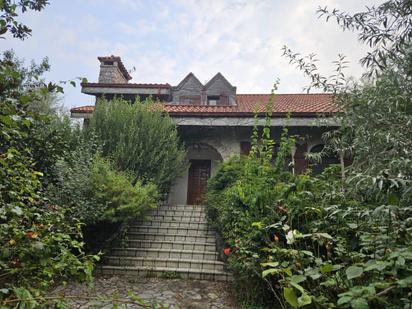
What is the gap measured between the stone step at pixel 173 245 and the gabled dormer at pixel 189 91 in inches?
287

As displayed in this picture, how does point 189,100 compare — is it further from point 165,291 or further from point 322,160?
point 165,291

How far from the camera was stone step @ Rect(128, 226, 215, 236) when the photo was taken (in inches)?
278

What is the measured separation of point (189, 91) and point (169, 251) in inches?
322

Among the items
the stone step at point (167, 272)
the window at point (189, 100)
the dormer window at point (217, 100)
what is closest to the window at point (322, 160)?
the dormer window at point (217, 100)

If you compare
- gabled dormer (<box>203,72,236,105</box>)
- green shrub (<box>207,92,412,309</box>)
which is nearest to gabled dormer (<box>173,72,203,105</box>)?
gabled dormer (<box>203,72,236,105</box>)

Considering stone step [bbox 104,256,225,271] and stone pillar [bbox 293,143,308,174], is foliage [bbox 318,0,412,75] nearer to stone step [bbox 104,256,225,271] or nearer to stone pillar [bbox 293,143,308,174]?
stone step [bbox 104,256,225,271]

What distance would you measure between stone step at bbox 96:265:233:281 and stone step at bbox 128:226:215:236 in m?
1.68

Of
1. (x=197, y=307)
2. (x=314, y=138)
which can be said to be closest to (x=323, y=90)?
(x=197, y=307)

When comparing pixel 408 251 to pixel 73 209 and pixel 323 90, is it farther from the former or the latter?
pixel 73 209

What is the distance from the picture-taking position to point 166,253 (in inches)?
235

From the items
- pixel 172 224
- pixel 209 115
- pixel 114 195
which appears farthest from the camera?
pixel 209 115

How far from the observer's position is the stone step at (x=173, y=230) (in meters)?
7.06

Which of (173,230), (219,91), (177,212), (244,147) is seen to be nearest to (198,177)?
(244,147)

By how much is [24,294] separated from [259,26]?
624 centimetres
